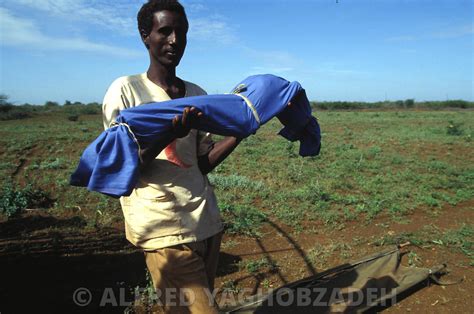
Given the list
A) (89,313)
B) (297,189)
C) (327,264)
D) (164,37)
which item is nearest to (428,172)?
(297,189)

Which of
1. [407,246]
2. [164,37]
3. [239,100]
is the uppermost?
[164,37]

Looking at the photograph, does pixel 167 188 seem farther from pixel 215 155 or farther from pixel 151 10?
pixel 151 10

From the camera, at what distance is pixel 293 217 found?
5.60 metres

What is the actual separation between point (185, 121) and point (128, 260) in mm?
3263

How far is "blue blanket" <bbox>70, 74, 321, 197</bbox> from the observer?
4.66 ft

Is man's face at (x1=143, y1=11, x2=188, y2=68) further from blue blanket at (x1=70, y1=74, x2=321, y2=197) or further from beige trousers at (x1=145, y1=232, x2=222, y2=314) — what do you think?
beige trousers at (x1=145, y1=232, x2=222, y2=314)

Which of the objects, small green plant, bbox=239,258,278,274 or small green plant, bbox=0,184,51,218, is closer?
small green plant, bbox=239,258,278,274

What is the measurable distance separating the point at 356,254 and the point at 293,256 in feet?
2.47

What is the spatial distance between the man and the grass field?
7.28 ft

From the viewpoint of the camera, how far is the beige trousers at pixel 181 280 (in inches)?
63.3

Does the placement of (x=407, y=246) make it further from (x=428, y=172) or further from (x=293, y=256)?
(x=428, y=172)

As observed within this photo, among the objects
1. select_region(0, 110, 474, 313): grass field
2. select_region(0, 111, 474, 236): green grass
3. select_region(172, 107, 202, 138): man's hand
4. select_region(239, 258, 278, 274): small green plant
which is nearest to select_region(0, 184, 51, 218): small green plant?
select_region(0, 110, 474, 313): grass field

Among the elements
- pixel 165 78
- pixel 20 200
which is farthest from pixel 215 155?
pixel 20 200

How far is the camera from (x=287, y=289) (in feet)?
10.6
